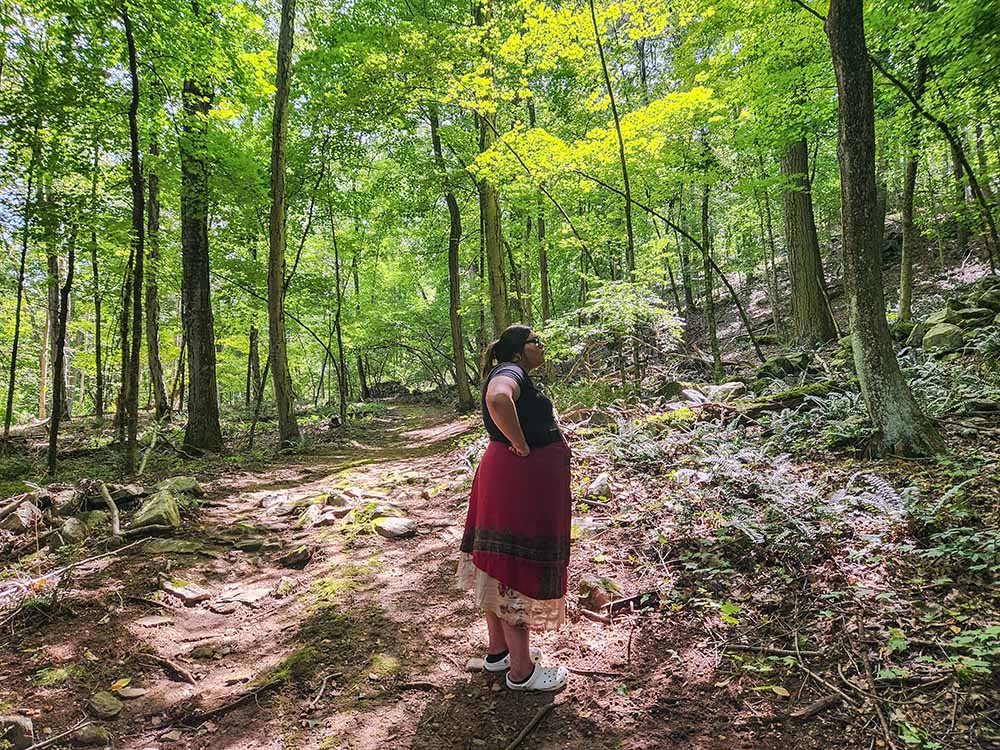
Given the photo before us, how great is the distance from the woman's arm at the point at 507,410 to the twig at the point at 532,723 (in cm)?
133

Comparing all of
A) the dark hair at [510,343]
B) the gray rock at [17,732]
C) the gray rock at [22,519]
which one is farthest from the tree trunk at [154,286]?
the dark hair at [510,343]

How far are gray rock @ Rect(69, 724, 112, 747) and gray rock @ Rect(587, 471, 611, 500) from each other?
396 cm

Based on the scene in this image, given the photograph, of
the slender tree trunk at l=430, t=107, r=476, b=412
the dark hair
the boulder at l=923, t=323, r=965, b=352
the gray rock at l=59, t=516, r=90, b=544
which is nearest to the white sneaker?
the dark hair

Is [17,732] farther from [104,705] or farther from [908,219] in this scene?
[908,219]

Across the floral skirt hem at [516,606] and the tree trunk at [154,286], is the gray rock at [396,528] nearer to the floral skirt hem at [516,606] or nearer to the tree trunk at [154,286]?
the floral skirt hem at [516,606]

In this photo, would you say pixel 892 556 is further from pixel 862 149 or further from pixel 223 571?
pixel 223 571

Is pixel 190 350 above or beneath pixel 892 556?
above

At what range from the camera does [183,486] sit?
5988mm

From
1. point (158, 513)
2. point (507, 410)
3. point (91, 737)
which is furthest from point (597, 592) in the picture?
point (158, 513)

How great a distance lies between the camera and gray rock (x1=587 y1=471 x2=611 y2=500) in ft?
16.8

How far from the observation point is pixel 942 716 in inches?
83.9

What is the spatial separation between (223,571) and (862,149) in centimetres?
685

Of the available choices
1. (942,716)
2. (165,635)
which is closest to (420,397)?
(165,635)

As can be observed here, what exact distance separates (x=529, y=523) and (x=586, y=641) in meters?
1.19
